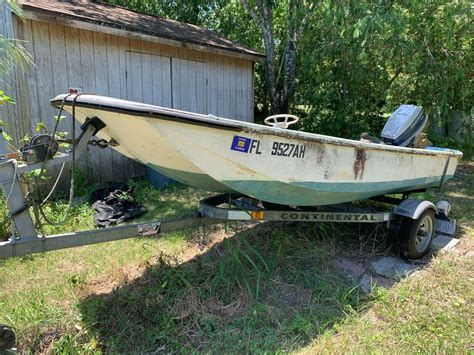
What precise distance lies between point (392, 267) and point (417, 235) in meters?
0.51

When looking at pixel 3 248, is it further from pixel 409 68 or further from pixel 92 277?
pixel 409 68

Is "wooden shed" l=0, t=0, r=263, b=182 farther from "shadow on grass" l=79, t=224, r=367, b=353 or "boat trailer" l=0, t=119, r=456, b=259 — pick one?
"shadow on grass" l=79, t=224, r=367, b=353

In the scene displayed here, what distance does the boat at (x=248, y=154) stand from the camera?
2.51 m

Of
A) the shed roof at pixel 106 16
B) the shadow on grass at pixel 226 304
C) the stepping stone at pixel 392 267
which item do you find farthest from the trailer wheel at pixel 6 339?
the shed roof at pixel 106 16

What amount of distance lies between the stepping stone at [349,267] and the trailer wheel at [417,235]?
19.7 inches

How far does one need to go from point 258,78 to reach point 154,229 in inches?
428

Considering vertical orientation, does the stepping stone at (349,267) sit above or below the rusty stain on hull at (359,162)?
below

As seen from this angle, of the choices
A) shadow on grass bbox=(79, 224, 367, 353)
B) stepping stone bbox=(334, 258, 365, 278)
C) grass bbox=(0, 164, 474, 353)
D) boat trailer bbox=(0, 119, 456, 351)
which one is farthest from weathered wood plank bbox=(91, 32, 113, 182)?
stepping stone bbox=(334, 258, 365, 278)

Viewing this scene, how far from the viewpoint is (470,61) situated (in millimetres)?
8703

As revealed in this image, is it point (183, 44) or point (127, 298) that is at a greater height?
point (183, 44)

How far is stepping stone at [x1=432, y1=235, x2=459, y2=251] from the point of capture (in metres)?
4.22

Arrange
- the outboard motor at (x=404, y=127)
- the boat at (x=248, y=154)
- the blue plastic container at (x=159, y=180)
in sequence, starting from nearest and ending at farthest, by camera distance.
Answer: the boat at (x=248, y=154) → the outboard motor at (x=404, y=127) → the blue plastic container at (x=159, y=180)

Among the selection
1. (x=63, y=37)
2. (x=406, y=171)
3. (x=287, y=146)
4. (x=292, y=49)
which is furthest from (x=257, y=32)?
(x=287, y=146)

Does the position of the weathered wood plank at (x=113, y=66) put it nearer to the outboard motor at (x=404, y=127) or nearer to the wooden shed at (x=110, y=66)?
the wooden shed at (x=110, y=66)
